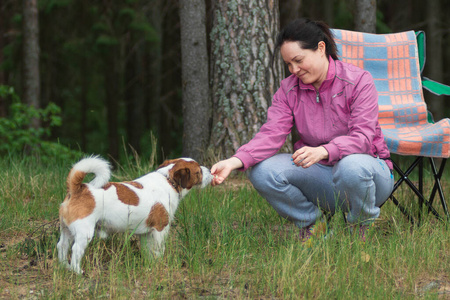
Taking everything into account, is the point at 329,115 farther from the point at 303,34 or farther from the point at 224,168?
the point at 224,168

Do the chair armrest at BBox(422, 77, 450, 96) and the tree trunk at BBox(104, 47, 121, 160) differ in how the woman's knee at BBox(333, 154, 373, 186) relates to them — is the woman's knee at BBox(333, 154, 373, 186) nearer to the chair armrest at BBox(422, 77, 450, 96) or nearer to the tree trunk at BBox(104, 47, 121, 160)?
the chair armrest at BBox(422, 77, 450, 96)

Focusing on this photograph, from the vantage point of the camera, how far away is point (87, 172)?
2906mm

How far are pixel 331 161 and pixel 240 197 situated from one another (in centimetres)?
152

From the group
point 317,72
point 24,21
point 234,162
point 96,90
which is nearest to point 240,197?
point 234,162

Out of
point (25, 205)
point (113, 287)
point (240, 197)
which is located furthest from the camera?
point (240, 197)

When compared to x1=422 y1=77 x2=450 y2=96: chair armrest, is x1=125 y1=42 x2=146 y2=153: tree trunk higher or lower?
lower

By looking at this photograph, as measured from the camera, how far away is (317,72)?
341 cm

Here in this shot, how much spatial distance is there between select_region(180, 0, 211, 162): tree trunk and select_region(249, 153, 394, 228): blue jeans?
2752 mm

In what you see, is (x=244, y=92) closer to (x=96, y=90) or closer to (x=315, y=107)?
(x=315, y=107)

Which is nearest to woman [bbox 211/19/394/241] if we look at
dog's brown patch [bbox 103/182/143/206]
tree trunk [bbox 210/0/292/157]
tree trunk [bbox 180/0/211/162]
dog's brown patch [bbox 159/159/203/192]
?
dog's brown patch [bbox 159/159/203/192]

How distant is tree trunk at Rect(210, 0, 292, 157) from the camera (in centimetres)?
584

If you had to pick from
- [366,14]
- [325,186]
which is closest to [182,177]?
[325,186]

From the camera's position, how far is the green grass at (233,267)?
8.68 ft

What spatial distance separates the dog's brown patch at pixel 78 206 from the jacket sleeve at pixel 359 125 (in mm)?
1471
